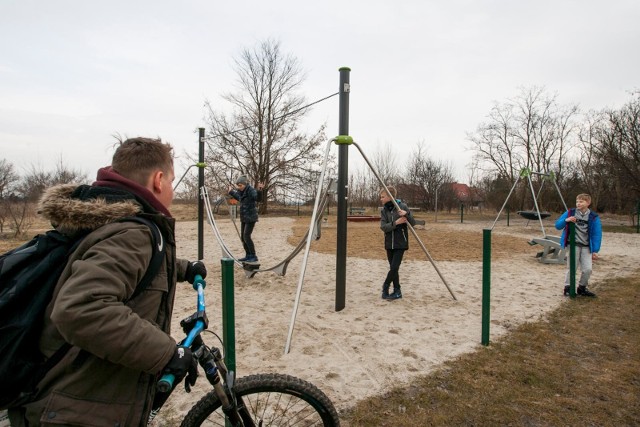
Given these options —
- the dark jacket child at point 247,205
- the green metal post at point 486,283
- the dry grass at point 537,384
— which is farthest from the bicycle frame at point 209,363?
the dark jacket child at point 247,205

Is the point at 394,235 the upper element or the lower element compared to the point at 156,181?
lower

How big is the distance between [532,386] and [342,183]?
261 cm

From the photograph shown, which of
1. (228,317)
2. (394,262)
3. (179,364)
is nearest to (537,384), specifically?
(228,317)

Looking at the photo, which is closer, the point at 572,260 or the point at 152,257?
the point at 152,257

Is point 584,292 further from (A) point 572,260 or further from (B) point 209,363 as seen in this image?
(B) point 209,363

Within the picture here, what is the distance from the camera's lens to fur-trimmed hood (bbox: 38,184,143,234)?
1227 millimetres

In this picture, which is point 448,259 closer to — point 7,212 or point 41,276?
point 41,276

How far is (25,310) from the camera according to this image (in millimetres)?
1114

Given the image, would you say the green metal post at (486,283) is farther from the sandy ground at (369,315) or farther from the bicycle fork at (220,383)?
the bicycle fork at (220,383)

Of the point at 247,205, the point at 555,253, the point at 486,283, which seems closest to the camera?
the point at 486,283

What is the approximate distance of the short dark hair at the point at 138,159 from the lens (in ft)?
4.72

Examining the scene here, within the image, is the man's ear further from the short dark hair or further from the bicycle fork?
the bicycle fork

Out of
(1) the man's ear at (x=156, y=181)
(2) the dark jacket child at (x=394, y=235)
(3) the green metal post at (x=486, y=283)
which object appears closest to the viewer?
(1) the man's ear at (x=156, y=181)

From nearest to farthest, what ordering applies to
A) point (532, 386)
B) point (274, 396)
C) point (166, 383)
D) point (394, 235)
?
point (166, 383) → point (274, 396) → point (532, 386) → point (394, 235)
